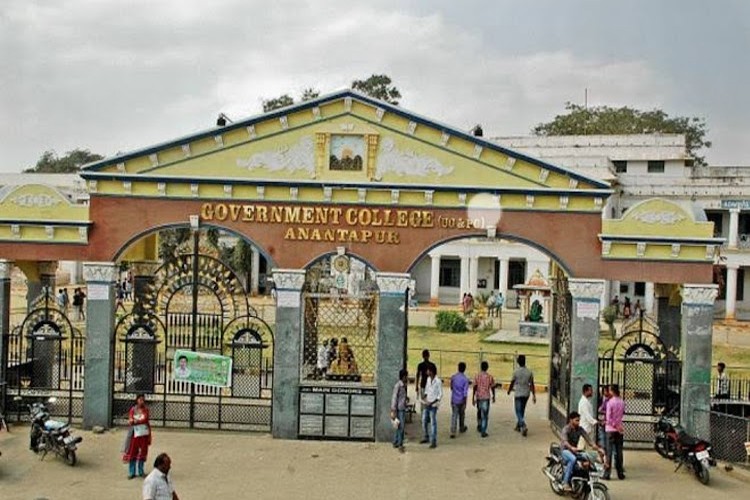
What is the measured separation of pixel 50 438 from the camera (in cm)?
1391

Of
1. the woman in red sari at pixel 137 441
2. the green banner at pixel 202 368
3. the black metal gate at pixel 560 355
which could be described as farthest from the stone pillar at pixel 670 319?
the woman in red sari at pixel 137 441

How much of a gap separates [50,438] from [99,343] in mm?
2450

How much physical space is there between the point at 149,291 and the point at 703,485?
35.3 ft

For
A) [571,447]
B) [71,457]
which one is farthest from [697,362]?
[71,457]

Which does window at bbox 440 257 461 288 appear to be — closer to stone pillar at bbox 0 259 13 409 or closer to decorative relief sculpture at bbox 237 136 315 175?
decorative relief sculpture at bbox 237 136 315 175

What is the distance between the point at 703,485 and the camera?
1352cm

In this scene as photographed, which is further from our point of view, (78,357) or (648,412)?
(78,357)

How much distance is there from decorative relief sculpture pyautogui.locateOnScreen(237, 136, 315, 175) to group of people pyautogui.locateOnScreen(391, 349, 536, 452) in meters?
4.20

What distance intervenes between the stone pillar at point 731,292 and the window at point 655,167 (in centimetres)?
803

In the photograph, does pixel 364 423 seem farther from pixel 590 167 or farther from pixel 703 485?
pixel 590 167

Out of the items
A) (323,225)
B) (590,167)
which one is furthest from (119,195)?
(590,167)

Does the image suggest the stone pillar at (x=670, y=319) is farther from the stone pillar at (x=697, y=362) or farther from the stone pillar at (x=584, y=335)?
the stone pillar at (x=584, y=335)

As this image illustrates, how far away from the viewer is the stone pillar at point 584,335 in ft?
51.0

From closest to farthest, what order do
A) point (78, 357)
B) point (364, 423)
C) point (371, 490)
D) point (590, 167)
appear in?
point (371, 490) → point (364, 423) → point (78, 357) → point (590, 167)
